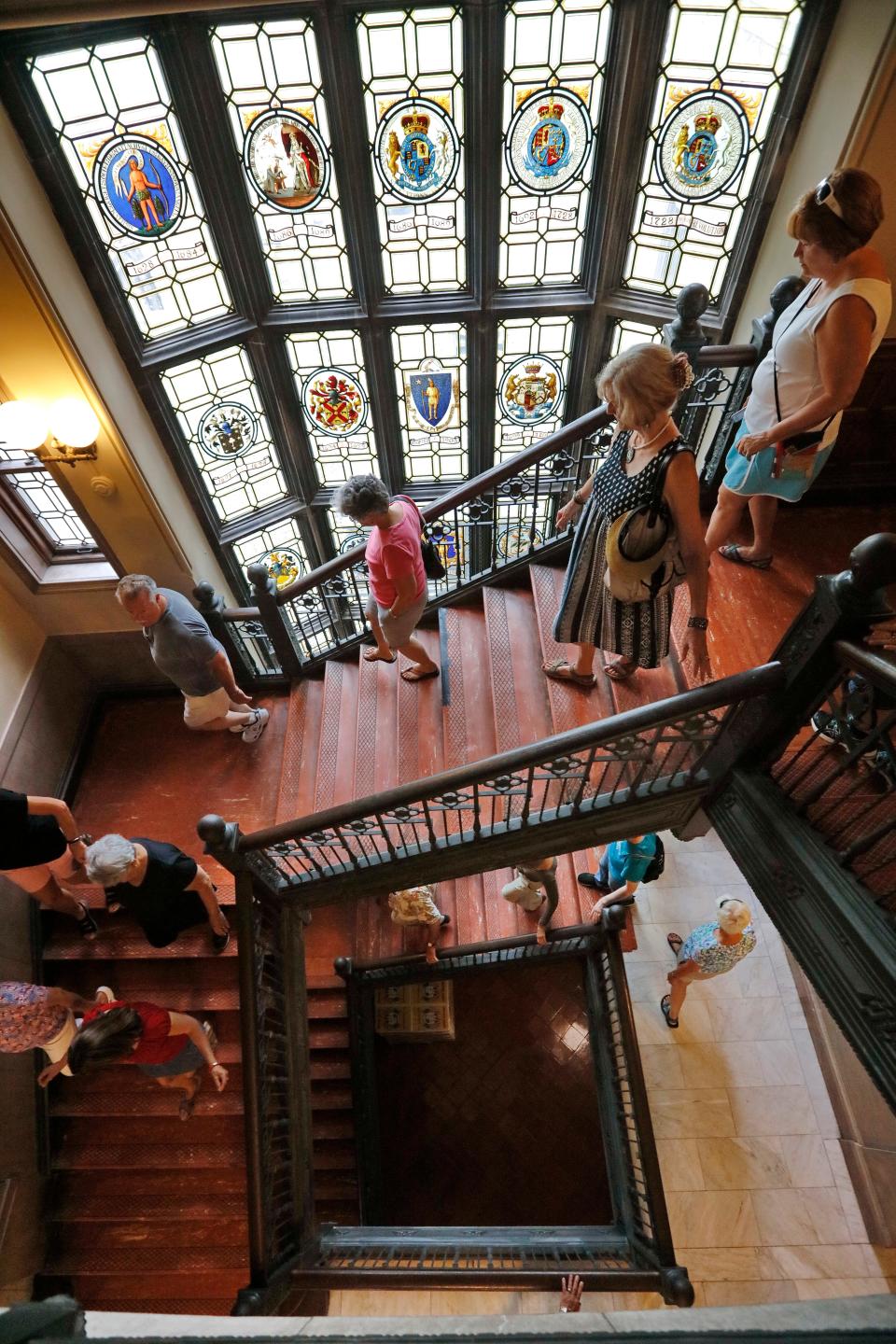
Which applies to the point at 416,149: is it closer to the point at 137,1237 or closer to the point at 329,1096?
the point at 329,1096

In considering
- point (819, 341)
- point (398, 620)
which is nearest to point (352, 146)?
point (398, 620)

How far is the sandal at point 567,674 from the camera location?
3650 millimetres

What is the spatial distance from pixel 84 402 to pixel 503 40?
10.1 feet

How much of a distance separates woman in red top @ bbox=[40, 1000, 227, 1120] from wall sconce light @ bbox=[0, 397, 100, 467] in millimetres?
3119

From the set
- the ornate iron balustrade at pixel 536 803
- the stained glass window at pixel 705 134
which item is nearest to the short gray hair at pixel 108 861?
the ornate iron balustrade at pixel 536 803

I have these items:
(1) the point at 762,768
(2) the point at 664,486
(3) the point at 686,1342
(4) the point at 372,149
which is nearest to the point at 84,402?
(4) the point at 372,149

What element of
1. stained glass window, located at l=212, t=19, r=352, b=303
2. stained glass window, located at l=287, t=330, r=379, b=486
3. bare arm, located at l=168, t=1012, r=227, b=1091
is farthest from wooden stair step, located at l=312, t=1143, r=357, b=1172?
stained glass window, located at l=212, t=19, r=352, b=303

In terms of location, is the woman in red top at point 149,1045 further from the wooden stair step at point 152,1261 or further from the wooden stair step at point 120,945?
the wooden stair step at point 152,1261

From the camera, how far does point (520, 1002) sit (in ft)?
19.5

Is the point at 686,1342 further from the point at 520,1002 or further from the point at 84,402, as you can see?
the point at 520,1002

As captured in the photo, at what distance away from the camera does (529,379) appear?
5.04m

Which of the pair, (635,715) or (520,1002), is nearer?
(635,715)

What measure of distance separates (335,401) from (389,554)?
2476 mm

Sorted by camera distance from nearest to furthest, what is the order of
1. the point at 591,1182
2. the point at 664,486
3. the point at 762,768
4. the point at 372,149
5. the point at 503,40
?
the point at 664,486, the point at 762,768, the point at 503,40, the point at 372,149, the point at 591,1182
